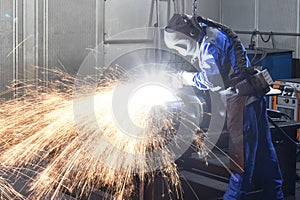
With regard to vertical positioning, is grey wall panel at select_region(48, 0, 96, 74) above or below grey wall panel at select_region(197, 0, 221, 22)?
below

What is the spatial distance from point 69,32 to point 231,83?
84.9 inches

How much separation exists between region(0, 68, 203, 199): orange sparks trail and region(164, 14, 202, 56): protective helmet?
1.68 feet

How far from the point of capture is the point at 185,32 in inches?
146

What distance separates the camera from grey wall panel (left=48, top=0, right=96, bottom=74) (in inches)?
206

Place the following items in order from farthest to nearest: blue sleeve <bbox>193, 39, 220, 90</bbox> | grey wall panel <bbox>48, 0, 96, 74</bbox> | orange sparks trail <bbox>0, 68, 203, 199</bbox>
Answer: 1. grey wall panel <bbox>48, 0, 96, 74</bbox>
2. blue sleeve <bbox>193, 39, 220, 90</bbox>
3. orange sparks trail <bbox>0, 68, 203, 199</bbox>

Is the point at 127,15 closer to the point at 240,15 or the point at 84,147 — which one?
the point at 240,15

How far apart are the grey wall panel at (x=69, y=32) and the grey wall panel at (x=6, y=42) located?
1.14 ft

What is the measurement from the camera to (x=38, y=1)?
5.18 m

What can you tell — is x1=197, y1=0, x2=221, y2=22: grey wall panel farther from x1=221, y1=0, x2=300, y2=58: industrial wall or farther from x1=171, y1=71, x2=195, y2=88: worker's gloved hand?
x1=171, y1=71, x2=195, y2=88: worker's gloved hand

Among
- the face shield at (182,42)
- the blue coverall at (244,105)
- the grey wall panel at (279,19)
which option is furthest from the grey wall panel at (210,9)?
the blue coverall at (244,105)

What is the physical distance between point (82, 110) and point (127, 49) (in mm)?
2498

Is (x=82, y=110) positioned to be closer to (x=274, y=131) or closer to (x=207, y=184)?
(x=207, y=184)

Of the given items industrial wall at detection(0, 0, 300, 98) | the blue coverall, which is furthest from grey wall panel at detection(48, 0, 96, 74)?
the blue coverall

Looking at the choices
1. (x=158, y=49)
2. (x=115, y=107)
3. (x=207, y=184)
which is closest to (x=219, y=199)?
(x=207, y=184)
